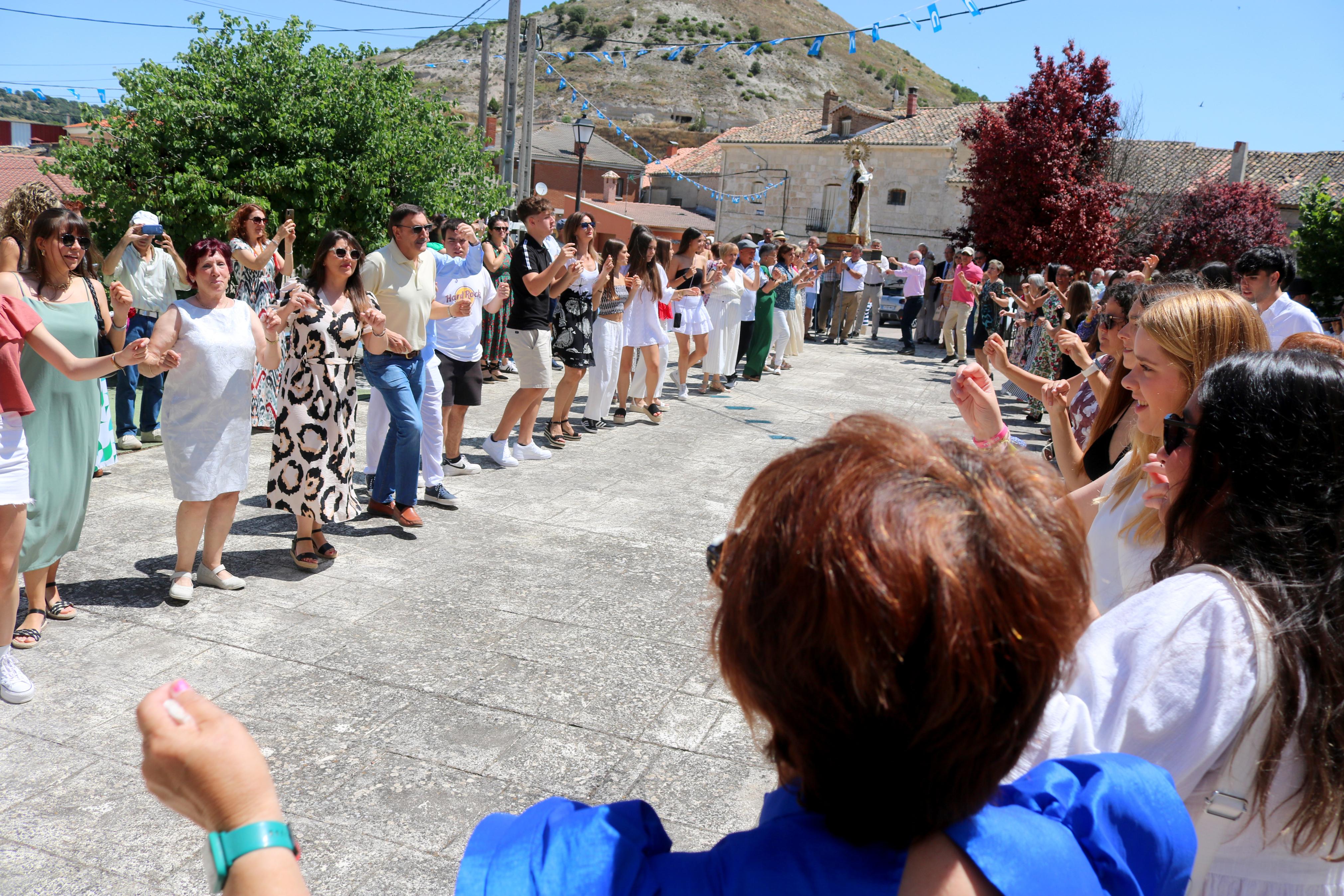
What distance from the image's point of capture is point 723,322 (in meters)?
11.9

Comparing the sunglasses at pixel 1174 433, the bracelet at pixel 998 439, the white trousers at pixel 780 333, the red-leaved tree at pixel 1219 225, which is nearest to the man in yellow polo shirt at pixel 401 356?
the bracelet at pixel 998 439

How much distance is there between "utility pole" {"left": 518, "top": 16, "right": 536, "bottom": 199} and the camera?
16734 mm

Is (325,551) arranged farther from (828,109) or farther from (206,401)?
(828,109)

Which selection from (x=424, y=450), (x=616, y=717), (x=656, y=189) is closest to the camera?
(x=616, y=717)

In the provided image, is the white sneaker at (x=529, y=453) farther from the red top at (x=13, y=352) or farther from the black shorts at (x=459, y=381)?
the red top at (x=13, y=352)

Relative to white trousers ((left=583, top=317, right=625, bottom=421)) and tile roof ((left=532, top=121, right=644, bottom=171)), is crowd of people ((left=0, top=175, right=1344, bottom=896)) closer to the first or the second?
white trousers ((left=583, top=317, right=625, bottom=421))

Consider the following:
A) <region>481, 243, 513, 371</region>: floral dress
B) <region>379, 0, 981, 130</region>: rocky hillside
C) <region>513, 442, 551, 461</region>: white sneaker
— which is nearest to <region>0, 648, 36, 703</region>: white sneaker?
<region>513, 442, 551, 461</region>: white sneaker

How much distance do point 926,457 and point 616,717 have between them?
2967 millimetres

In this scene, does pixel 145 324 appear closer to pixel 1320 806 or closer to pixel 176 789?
pixel 176 789

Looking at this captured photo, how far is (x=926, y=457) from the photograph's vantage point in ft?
3.14

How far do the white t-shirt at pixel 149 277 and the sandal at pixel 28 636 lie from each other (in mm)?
3897

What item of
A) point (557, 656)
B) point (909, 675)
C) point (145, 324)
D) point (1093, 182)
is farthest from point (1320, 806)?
point (1093, 182)

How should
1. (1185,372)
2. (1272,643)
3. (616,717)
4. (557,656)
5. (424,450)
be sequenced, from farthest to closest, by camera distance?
(424,450), (557,656), (616,717), (1185,372), (1272,643)

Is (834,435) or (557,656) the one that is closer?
(834,435)
